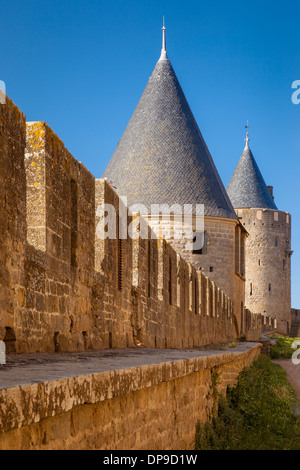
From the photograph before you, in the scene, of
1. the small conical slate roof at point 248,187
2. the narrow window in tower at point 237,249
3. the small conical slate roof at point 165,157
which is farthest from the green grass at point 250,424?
the small conical slate roof at point 248,187

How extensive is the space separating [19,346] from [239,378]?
533 centimetres

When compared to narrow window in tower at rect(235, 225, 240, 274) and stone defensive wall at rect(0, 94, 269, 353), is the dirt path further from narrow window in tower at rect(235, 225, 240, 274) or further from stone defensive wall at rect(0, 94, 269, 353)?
narrow window in tower at rect(235, 225, 240, 274)

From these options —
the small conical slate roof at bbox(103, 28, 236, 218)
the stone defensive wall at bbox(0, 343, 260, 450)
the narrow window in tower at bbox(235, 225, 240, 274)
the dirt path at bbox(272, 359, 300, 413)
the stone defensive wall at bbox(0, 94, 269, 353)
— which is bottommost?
the dirt path at bbox(272, 359, 300, 413)

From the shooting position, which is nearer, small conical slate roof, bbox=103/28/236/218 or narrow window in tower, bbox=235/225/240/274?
small conical slate roof, bbox=103/28/236/218

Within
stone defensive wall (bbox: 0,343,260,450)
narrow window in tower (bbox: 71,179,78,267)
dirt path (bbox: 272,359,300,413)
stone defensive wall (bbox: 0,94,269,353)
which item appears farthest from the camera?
dirt path (bbox: 272,359,300,413)

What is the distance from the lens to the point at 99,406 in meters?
3.63

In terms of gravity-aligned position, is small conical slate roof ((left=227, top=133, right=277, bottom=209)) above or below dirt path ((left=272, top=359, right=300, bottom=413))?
above

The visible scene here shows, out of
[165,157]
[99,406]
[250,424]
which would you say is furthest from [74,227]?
[165,157]

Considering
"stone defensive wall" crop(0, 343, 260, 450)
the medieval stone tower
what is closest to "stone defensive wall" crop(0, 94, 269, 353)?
"stone defensive wall" crop(0, 343, 260, 450)

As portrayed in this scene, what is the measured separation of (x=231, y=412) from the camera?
7.84 m

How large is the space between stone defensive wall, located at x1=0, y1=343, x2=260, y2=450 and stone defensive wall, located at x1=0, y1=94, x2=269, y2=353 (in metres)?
0.97

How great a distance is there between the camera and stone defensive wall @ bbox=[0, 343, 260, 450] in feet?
9.05
